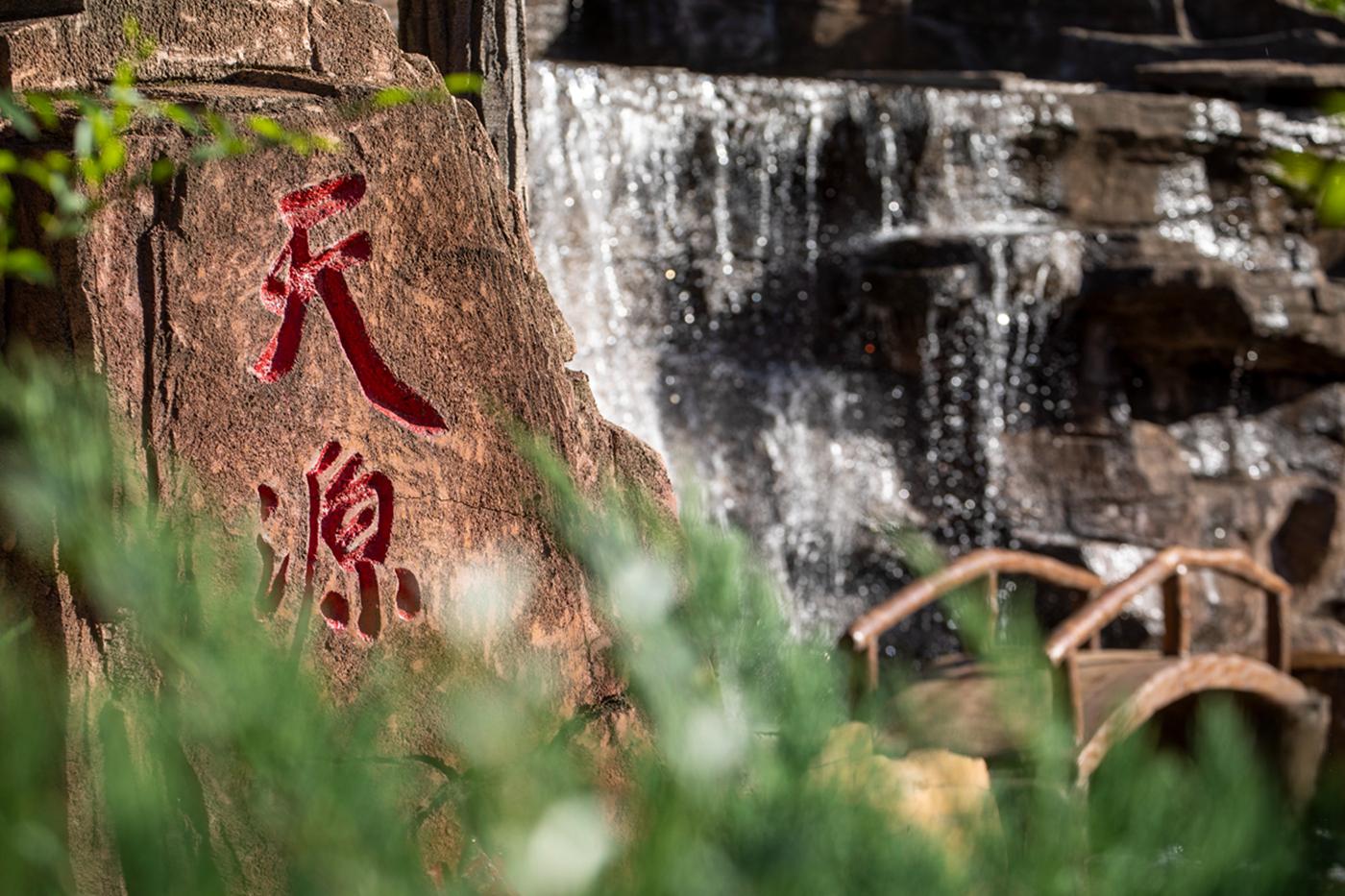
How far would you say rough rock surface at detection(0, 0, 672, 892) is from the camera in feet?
7.88

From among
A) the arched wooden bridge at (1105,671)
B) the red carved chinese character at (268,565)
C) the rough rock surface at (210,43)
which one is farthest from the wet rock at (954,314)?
the red carved chinese character at (268,565)

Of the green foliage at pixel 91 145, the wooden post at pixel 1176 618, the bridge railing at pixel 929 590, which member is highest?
the green foliage at pixel 91 145

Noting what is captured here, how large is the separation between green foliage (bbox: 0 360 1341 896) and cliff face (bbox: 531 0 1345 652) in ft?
19.3

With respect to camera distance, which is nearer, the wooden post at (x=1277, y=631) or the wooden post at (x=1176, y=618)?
the wooden post at (x=1176, y=618)

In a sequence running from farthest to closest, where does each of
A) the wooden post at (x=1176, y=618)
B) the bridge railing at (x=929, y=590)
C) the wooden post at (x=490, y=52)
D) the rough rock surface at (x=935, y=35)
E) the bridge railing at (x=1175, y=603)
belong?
the rough rock surface at (x=935, y=35) < the wooden post at (x=1176, y=618) < the bridge railing at (x=1175, y=603) < the bridge railing at (x=929, y=590) < the wooden post at (x=490, y=52)

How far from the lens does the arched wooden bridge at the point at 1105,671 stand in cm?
383

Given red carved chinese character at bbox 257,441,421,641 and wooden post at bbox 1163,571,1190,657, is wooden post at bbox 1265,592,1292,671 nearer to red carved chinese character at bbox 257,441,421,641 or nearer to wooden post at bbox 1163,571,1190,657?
wooden post at bbox 1163,571,1190,657

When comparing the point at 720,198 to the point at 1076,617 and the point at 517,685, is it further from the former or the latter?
the point at 517,685

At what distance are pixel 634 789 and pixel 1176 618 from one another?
4.51 metres

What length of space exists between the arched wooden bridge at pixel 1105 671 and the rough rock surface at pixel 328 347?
1.02 meters

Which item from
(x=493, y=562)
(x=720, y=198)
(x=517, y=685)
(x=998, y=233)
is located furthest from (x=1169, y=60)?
(x=517, y=685)

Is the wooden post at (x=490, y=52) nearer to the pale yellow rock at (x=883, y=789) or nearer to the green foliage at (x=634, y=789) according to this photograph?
the green foliage at (x=634, y=789)

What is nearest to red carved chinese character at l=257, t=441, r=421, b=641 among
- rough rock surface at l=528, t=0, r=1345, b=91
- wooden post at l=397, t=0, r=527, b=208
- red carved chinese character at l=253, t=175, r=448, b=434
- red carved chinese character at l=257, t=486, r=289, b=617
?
red carved chinese character at l=257, t=486, r=289, b=617

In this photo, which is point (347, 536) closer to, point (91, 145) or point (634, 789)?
point (91, 145)
